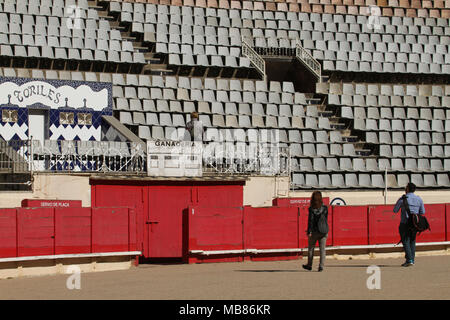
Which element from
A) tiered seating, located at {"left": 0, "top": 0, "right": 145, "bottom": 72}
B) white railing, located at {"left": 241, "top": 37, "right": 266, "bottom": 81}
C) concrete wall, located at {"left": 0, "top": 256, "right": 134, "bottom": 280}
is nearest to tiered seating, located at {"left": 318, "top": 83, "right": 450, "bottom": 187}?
white railing, located at {"left": 241, "top": 37, "right": 266, "bottom": 81}

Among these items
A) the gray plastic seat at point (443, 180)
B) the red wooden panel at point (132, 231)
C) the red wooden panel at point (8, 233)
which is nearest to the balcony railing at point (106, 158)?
the red wooden panel at point (132, 231)

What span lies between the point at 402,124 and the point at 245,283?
15.6 m

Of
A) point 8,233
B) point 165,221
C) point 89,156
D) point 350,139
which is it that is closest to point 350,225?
point 165,221

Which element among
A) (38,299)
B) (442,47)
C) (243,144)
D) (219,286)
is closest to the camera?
(38,299)

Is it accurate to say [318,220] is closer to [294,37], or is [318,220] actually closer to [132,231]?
[132,231]

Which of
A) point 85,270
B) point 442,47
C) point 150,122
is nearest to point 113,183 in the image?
point 85,270

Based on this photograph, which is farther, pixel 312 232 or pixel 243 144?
pixel 243 144

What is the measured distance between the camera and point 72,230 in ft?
52.6

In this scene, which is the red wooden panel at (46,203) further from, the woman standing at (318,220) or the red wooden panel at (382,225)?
the red wooden panel at (382,225)

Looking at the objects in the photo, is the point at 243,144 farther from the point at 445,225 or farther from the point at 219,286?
the point at 219,286

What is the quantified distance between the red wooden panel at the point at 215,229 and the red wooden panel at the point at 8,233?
3.76 m

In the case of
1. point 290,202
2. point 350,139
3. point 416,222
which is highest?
point 350,139

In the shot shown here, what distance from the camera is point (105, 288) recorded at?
12.7 metres

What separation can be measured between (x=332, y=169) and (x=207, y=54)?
646cm
